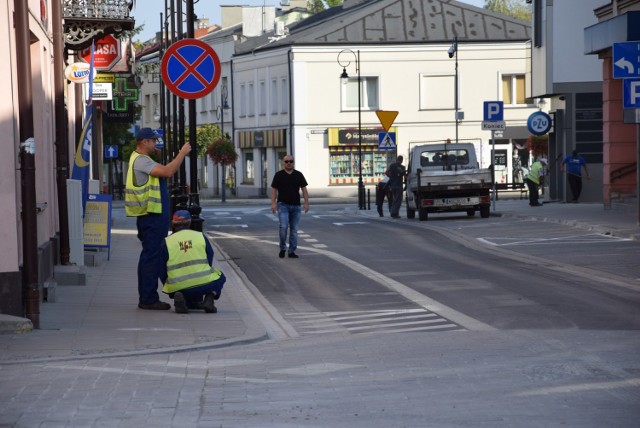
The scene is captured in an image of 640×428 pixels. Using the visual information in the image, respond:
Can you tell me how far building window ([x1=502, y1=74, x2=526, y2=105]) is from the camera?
225 feet

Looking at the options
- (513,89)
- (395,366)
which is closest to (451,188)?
(395,366)

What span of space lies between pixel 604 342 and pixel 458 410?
11.1ft

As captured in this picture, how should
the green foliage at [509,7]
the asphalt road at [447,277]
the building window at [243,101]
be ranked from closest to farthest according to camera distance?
the asphalt road at [447,277] → the building window at [243,101] → the green foliage at [509,7]

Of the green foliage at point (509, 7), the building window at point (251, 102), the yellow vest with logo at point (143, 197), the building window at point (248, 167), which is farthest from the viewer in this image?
the green foliage at point (509, 7)

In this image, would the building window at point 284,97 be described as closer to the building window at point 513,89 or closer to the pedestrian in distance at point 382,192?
the building window at point 513,89

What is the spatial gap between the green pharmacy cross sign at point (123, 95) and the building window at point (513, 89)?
29.8 m

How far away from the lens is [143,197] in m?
14.3

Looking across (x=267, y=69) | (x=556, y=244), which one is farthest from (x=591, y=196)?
(x=267, y=69)

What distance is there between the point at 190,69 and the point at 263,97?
182ft

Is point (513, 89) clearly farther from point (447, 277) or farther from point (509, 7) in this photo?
point (447, 277)

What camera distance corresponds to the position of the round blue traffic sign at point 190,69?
16422mm

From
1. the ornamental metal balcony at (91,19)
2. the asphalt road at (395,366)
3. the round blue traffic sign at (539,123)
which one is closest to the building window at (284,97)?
the round blue traffic sign at (539,123)

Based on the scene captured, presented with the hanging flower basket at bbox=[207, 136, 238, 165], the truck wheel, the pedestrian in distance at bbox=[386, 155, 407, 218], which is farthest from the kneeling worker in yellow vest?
the hanging flower basket at bbox=[207, 136, 238, 165]

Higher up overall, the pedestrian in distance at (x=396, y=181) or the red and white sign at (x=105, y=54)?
the red and white sign at (x=105, y=54)
